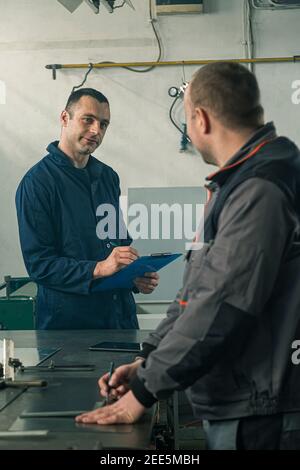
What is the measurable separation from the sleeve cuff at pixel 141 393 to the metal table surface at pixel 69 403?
0.06m

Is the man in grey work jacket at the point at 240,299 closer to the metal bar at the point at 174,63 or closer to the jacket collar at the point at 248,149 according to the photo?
the jacket collar at the point at 248,149

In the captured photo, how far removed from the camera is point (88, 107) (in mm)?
2834

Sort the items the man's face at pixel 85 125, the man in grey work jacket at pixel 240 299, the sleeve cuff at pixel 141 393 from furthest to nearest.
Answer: the man's face at pixel 85 125, the sleeve cuff at pixel 141 393, the man in grey work jacket at pixel 240 299

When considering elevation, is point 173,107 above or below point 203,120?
above

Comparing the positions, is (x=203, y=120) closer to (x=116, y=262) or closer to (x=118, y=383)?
(x=118, y=383)

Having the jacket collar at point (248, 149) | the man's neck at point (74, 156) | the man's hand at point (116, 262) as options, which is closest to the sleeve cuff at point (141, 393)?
the jacket collar at point (248, 149)

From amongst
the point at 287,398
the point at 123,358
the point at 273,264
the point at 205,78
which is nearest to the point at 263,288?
the point at 273,264

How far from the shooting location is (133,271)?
8.09 feet

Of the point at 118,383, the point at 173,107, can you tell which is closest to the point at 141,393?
the point at 118,383

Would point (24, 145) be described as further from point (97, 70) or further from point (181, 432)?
point (181, 432)

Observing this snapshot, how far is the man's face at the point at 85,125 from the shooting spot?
2.80 m

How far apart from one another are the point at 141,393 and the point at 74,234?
1.26 meters

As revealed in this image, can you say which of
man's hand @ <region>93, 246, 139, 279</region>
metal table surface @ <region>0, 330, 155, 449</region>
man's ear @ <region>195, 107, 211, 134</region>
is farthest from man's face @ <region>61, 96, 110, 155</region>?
man's ear @ <region>195, 107, 211, 134</region>

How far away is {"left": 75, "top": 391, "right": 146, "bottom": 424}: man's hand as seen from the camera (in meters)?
1.49
